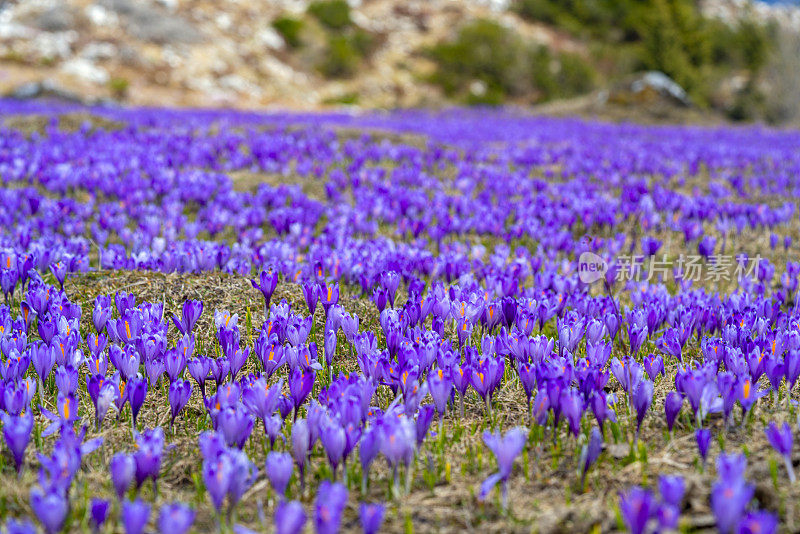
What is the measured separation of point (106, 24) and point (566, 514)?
148 feet

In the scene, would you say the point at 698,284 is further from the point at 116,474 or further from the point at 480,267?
the point at 116,474

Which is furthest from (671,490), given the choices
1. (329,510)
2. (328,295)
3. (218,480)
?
(328,295)

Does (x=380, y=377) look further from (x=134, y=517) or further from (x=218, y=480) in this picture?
(x=134, y=517)

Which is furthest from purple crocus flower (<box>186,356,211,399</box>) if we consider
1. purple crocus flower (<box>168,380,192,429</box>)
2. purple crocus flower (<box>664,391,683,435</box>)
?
purple crocus flower (<box>664,391,683,435</box>)

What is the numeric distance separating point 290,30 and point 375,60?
19.9ft

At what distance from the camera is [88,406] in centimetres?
311

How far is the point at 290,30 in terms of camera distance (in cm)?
4578

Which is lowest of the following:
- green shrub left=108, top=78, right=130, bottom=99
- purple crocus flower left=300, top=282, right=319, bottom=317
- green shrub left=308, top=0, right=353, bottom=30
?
purple crocus flower left=300, top=282, right=319, bottom=317

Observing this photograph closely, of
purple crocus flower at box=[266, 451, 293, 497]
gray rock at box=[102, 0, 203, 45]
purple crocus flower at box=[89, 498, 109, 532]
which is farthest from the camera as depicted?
gray rock at box=[102, 0, 203, 45]

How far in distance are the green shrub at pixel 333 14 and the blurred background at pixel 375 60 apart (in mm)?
92

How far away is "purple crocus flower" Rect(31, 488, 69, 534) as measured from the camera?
6.33ft

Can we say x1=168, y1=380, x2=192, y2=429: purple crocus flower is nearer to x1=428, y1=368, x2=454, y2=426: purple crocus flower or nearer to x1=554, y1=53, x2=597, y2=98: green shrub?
x1=428, y1=368, x2=454, y2=426: purple crocus flower

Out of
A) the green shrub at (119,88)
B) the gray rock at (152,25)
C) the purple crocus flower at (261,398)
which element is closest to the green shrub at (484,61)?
the gray rock at (152,25)

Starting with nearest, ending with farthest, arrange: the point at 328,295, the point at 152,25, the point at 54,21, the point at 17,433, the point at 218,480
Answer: the point at 218,480, the point at 17,433, the point at 328,295, the point at 54,21, the point at 152,25
